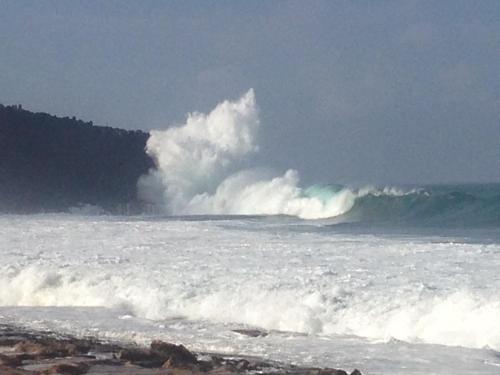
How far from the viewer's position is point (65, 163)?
67750mm

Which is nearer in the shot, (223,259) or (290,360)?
(290,360)

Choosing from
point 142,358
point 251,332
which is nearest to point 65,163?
point 251,332

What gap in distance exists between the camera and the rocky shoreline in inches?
368

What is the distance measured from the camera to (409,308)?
1221cm

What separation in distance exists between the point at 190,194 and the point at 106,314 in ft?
158

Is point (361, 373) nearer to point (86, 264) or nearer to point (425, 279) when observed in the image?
point (425, 279)

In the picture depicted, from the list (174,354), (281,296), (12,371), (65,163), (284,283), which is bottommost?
(12,371)

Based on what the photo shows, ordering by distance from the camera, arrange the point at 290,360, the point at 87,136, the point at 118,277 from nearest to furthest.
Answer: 1. the point at 290,360
2. the point at 118,277
3. the point at 87,136

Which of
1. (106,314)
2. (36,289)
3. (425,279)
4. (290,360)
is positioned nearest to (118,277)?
(36,289)

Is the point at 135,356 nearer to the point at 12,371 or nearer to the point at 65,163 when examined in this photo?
the point at 12,371

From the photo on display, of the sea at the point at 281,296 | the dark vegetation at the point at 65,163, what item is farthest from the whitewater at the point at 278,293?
the dark vegetation at the point at 65,163

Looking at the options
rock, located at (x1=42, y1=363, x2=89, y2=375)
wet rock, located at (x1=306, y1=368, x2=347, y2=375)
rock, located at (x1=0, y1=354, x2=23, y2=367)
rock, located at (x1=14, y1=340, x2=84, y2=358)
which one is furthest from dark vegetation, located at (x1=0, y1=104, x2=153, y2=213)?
wet rock, located at (x1=306, y1=368, x2=347, y2=375)

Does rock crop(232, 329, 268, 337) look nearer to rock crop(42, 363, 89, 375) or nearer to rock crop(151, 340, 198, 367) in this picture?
rock crop(151, 340, 198, 367)

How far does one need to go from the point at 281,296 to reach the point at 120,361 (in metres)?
3.90
